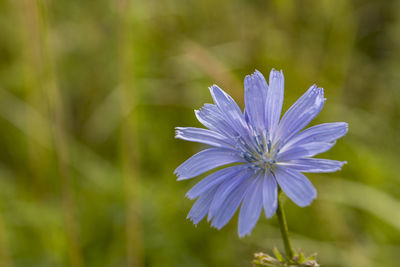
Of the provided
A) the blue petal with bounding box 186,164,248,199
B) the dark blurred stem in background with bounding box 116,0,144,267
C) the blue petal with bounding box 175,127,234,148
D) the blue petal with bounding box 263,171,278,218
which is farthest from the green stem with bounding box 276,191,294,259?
the dark blurred stem in background with bounding box 116,0,144,267

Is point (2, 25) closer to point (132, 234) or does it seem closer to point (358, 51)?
point (132, 234)

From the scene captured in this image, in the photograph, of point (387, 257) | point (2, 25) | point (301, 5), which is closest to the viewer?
point (387, 257)

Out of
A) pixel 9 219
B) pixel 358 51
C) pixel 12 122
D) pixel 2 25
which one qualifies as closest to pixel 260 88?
pixel 9 219

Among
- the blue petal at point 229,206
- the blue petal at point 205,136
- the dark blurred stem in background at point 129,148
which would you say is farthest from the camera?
the dark blurred stem in background at point 129,148

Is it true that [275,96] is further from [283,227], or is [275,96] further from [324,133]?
[283,227]

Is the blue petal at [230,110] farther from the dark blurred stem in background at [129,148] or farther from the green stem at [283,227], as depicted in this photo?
the dark blurred stem in background at [129,148]

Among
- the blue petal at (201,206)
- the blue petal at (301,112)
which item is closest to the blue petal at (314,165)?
the blue petal at (301,112)
